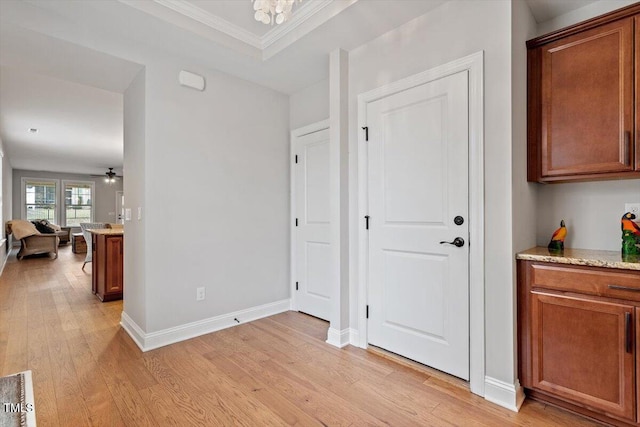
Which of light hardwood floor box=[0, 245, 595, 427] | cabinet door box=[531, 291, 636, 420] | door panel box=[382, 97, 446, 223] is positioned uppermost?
door panel box=[382, 97, 446, 223]

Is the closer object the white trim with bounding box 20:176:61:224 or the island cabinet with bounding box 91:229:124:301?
the island cabinet with bounding box 91:229:124:301

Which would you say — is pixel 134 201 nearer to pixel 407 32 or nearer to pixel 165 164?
pixel 165 164

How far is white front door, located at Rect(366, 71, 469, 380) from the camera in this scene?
197 cm

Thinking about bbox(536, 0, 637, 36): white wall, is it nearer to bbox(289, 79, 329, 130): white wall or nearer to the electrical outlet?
the electrical outlet

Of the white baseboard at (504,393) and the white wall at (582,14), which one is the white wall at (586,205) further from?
the white baseboard at (504,393)

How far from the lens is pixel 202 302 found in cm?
287

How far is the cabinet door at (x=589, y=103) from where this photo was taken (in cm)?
166

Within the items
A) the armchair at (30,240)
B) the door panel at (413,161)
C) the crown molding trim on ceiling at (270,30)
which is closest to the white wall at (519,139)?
the door panel at (413,161)

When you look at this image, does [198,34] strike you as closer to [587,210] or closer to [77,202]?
[587,210]

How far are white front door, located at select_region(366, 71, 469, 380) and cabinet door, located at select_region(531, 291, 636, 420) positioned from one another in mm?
398

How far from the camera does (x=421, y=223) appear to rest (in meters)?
2.17

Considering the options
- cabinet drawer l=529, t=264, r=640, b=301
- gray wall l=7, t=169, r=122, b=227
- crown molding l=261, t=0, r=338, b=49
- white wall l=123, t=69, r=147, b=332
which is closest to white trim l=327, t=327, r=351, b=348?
cabinet drawer l=529, t=264, r=640, b=301

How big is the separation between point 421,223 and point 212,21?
2.24 metres

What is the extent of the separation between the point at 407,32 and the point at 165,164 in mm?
2196
